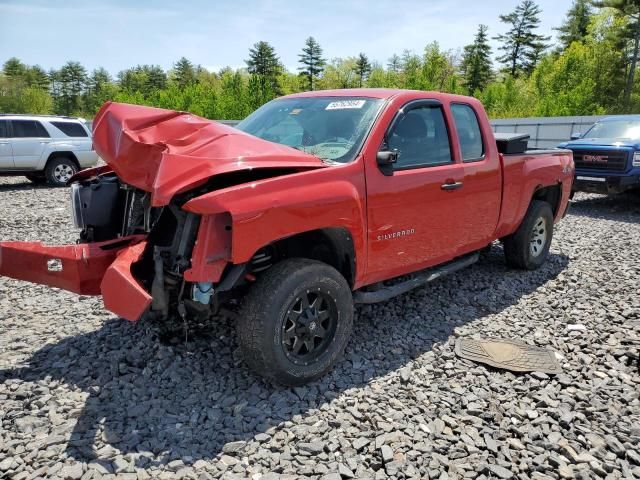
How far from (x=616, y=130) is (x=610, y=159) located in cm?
154

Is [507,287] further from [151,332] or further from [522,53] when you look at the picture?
[522,53]

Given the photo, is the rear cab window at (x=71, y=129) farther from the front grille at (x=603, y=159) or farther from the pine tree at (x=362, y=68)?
the pine tree at (x=362, y=68)

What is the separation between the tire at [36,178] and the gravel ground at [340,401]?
31.8ft

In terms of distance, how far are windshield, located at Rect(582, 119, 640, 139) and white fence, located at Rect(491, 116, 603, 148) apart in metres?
6.90

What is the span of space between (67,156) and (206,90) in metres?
31.7

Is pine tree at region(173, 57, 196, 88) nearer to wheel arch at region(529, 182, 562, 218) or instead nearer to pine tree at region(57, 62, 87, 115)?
pine tree at region(57, 62, 87, 115)

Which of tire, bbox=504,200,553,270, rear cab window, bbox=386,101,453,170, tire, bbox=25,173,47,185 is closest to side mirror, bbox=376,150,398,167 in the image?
rear cab window, bbox=386,101,453,170

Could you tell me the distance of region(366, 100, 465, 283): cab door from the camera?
11.7ft

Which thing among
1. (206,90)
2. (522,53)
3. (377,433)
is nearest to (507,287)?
(377,433)

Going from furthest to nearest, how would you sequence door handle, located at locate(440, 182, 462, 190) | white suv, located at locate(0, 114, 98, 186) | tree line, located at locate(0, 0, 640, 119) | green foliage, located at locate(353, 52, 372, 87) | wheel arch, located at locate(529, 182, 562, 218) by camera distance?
1. green foliage, located at locate(353, 52, 372, 87)
2. tree line, located at locate(0, 0, 640, 119)
3. white suv, located at locate(0, 114, 98, 186)
4. wheel arch, located at locate(529, 182, 562, 218)
5. door handle, located at locate(440, 182, 462, 190)

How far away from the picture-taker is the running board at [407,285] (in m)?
3.72

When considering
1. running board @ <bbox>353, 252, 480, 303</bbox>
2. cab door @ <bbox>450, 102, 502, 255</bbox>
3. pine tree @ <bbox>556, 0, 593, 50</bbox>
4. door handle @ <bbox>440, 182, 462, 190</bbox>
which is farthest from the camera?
pine tree @ <bbox>556, 0, 593, 50</bbox>

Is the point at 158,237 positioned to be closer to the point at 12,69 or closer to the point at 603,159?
the point at 603,159

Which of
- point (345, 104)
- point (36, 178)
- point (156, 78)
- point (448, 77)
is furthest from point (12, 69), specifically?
point (345, 104)
